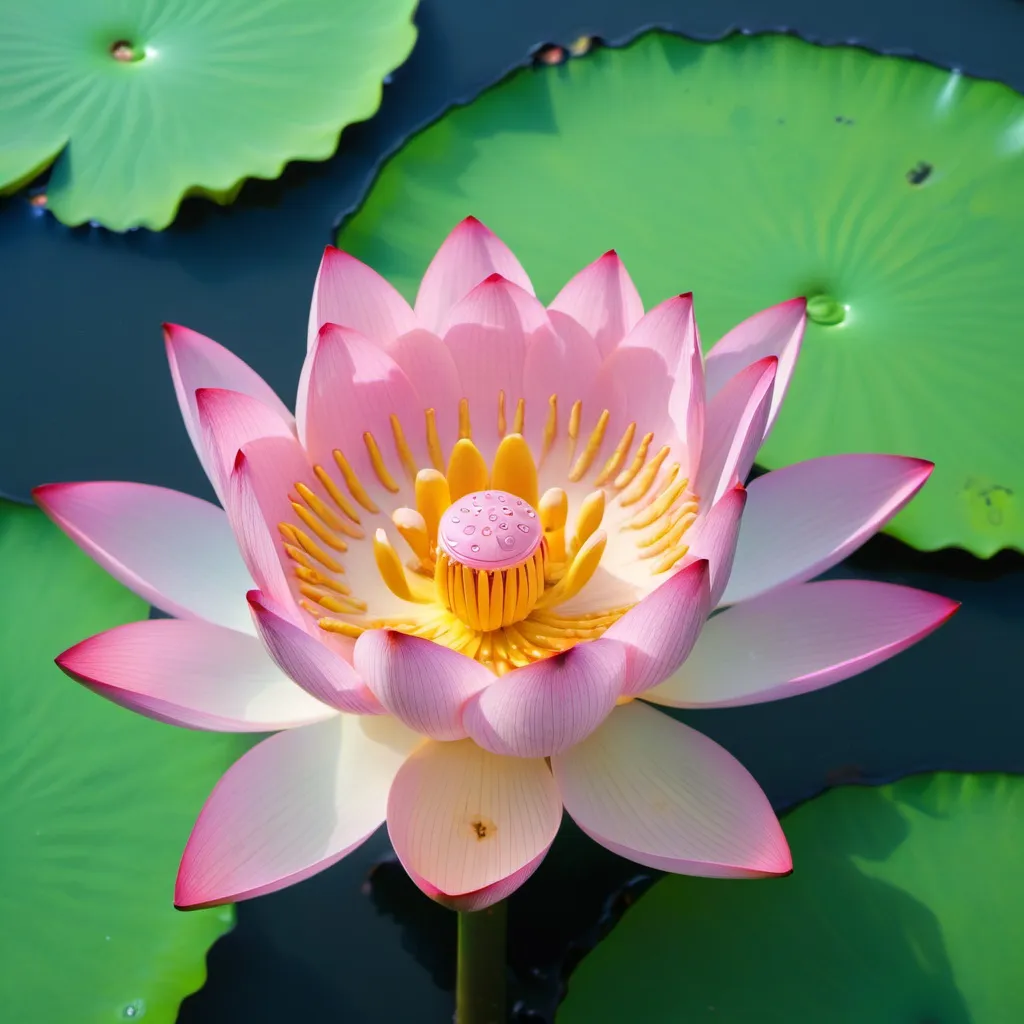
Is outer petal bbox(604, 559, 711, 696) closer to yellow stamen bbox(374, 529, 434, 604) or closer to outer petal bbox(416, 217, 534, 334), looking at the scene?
yellow stamen bbox(374, 529, 434, 604)

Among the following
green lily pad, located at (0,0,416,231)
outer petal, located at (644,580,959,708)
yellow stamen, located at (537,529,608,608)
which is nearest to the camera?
outer petal, located at (644,580,959,708)

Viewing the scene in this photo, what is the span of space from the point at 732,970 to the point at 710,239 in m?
1.21

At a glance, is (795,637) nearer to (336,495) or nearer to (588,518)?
(588,518)

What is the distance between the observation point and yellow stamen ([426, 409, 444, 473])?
139 cm

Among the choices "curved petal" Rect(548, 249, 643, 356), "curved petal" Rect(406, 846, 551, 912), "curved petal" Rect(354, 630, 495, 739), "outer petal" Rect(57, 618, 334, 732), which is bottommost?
"curved petal" Rect(406, 846, 551, 912)

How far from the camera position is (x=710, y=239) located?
1824 millimetres

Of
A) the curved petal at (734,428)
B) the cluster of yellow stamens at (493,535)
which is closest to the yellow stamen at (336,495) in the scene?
the cluster of yellow stamens at (493,535)

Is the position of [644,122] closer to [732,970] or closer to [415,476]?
[415,476]

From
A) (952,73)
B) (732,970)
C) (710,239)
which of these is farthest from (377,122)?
(732,970)

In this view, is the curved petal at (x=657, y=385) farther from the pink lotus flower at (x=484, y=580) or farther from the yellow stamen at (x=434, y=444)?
the yellow stamen at (x=434, y=444)

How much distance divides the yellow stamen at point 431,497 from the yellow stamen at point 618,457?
21 centimetres

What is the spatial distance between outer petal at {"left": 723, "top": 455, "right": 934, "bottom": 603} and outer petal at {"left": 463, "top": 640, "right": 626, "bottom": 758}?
12.4 inches

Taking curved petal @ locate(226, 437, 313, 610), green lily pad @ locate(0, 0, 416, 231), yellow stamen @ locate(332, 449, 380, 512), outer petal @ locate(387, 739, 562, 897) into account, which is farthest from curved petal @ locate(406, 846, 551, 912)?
green lily pad @ locate(0, 0, 416, 231)

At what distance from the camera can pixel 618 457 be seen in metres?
1.38
